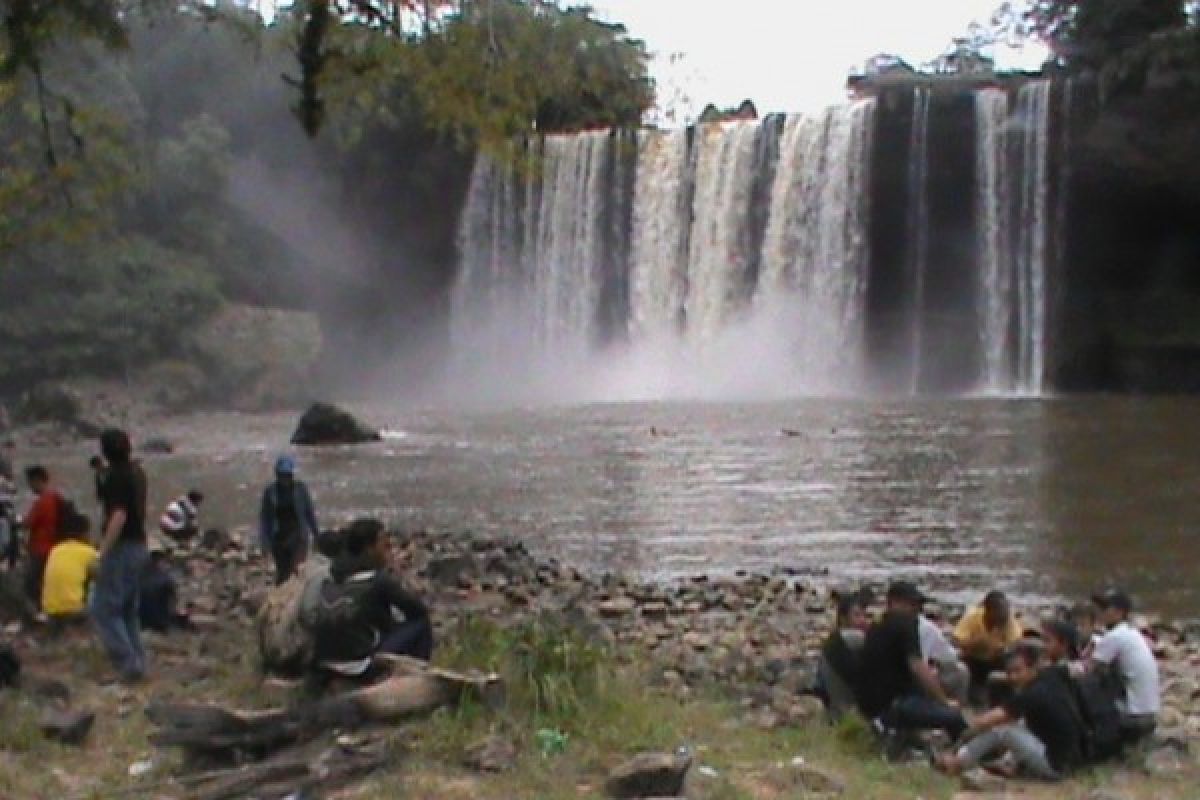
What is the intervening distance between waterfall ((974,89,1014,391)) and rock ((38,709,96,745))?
1384 inches

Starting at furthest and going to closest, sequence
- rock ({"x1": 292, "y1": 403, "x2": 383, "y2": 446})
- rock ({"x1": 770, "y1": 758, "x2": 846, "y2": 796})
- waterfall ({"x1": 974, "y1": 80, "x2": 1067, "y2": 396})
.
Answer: waterfall ({"x1": 974, "y1": 80, "x2": 1067, "y2": 396}) → rock ({"x1": 292, "y1": 403, "x2": 383, "y2": 446}) → rock ({"x1": 770, "y1": 758, "x2": 846, "y2": 796})

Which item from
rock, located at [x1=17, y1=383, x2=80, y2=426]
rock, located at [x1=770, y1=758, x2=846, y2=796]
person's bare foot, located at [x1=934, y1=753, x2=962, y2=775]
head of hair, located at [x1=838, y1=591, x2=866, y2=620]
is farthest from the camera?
rock, located at [x1=17, y1=383, x2=80, y2=426]

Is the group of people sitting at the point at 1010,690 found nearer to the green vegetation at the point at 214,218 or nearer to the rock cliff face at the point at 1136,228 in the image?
the green vegetation at the point at 214,218

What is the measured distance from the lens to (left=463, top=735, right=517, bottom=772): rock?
7.08 meters

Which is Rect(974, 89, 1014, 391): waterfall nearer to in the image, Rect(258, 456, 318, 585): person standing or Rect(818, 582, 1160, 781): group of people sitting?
Rect(258, 456, 318, 585): person standing

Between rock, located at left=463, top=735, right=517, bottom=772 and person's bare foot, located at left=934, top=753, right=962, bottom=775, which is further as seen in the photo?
person's bare foot, located at left=934, top=753, right=962, bottom=775

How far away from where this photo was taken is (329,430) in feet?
108

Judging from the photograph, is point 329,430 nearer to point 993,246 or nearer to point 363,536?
point 993,246

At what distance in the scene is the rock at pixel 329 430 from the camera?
32.9 meters

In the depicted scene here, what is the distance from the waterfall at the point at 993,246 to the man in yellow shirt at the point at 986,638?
105ft

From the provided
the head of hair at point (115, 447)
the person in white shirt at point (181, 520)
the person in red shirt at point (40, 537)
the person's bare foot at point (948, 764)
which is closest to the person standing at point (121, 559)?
the head of hair at point (115, 447)

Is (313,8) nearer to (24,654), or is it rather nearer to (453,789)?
(24,654)

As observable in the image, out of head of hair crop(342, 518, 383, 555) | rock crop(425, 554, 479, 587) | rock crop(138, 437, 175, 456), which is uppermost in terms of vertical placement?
head of hair crop(342, 518, 383, 555)

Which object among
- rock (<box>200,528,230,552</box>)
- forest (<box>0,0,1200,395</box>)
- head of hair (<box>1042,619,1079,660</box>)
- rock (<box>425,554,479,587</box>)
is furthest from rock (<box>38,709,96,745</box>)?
forest (<box>0,0,1200,395</box>)
